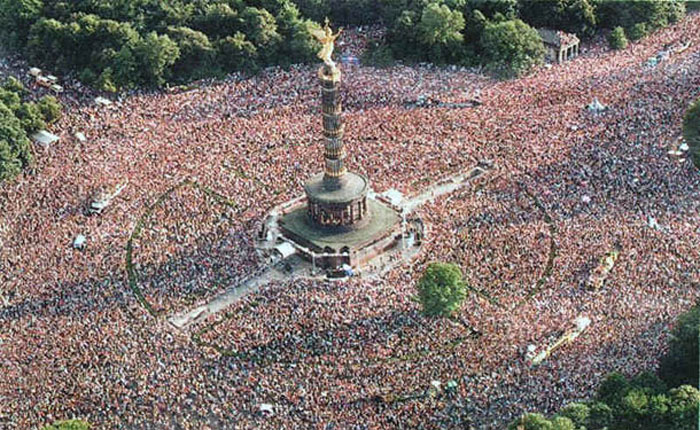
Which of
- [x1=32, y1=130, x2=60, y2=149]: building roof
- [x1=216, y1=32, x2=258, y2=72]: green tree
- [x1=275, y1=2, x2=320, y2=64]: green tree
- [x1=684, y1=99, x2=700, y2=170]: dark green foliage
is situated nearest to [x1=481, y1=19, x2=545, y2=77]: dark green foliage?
[x1=275, y1=2, x2=320, y2=64]: green tree

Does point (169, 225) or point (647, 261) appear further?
point (169, 225)

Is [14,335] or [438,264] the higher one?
[438,264]

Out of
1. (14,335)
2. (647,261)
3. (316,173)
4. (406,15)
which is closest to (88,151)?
(316,173)

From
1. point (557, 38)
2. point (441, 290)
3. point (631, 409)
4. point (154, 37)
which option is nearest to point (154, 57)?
point (154, 37)

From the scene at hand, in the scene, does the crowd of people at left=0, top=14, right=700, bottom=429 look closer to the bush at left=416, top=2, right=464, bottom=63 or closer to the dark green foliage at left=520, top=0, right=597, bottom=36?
the bush at left=416, top=2, right=464, bottom=63

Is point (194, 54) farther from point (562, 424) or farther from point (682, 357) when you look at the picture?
point (562, 424)

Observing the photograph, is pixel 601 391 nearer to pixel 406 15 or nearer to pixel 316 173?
pixel 316 173
